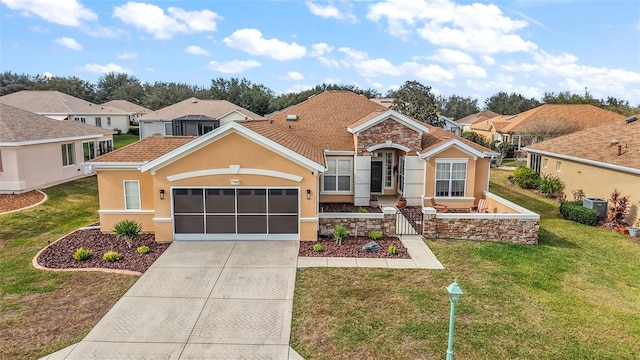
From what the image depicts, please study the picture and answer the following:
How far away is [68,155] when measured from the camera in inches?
1065

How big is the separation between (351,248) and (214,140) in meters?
6.22

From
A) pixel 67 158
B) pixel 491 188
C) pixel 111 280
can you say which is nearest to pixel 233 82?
pixel 67 158

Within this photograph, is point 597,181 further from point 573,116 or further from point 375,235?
point 573,116

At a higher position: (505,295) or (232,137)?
(232,137)

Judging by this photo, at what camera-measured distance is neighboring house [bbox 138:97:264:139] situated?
1475 inches

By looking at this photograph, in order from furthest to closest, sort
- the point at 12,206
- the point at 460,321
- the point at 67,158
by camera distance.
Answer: the point at 67,158
the point at 12,206
the point at 460,321

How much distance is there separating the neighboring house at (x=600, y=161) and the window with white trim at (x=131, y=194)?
2071cm

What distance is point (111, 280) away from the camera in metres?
12.0

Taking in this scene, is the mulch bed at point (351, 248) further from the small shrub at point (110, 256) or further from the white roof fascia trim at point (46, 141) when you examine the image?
the white roof fascia trim at point (46, 141)

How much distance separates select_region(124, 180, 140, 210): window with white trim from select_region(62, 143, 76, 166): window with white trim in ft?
44.3

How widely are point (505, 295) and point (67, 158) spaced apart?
88.1ft

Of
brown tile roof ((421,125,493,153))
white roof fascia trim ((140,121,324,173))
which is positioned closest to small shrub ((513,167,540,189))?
brown tile roof ((421,125,493,153))

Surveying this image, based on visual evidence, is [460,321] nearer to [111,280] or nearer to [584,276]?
[584,276]

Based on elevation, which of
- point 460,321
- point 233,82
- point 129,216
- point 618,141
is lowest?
point 460,321
